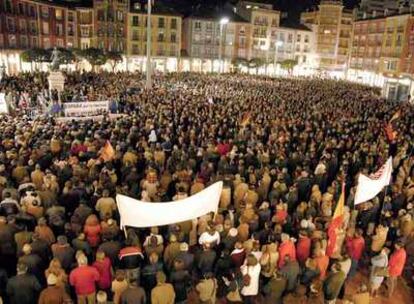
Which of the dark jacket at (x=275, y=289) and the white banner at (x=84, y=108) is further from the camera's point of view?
the white banner at (x=84, y=108)

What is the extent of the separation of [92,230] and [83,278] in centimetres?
134

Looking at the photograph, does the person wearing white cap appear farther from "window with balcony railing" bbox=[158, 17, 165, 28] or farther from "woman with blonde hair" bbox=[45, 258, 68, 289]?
"window with balcony railing" bbox=[158, 17, 165, 28]

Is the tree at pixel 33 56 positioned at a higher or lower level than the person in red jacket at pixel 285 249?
higher

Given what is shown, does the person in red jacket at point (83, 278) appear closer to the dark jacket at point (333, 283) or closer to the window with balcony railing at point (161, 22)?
the dark jacket at point (333, 283)

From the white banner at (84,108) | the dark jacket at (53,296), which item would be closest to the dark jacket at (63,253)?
the dark jacket at (53,296)

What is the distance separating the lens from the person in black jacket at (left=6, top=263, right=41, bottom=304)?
598 centimetres

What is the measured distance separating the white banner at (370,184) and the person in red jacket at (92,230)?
5.09 metres

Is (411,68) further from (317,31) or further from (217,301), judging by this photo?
(217,301)

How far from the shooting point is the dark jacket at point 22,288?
5.98 meters

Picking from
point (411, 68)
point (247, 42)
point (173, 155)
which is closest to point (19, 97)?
point (173, 155)

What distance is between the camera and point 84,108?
1972cm

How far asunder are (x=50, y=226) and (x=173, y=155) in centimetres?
530

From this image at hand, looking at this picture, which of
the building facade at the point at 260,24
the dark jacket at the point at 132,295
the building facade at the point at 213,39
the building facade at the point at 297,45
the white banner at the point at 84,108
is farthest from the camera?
the building facade at the point at 297,45

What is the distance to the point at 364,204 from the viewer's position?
32.6 ft
